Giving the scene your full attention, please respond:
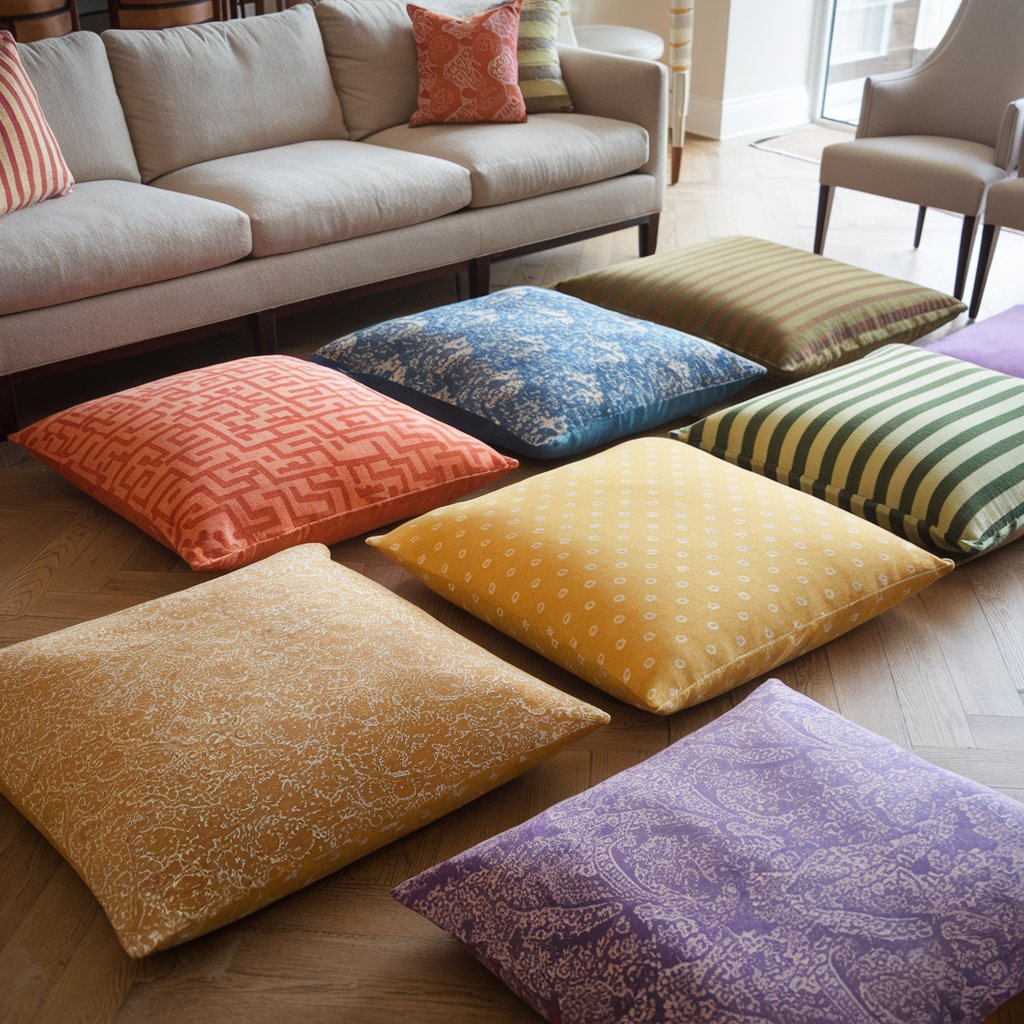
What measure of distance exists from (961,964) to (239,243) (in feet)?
8.47

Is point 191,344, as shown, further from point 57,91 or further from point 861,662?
point 861,662

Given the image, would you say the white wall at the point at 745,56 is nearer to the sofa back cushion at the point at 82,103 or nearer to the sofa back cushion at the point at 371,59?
the sofa back cushion at the point at 371,59

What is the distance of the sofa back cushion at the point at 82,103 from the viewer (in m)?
3.34

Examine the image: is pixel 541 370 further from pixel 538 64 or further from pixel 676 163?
pixel 676 163

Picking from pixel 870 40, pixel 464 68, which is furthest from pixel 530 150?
pixel 870 40

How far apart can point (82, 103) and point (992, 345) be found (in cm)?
248

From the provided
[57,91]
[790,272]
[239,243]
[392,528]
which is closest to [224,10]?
[57,91]

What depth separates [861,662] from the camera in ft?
6.76

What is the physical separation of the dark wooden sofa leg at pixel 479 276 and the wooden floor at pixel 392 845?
110cm

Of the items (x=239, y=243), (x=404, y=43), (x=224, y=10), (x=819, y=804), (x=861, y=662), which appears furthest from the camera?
(x=224, y=10)

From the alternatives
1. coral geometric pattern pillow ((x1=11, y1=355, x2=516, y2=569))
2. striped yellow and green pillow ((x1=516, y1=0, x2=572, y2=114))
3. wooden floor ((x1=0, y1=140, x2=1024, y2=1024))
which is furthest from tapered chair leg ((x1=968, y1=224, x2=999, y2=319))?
coral geometric pattern pillow ((x1=11, y1=355, x2=516, y2=569))

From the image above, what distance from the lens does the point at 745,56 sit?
6.05 m

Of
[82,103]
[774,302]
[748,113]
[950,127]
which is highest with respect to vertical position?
[82,103]

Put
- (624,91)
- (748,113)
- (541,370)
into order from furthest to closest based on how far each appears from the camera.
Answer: (748,113) → (624,91) → (541,370)
